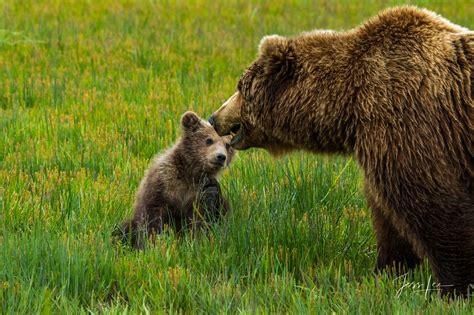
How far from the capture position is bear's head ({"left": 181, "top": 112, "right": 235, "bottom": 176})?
6.37 meters

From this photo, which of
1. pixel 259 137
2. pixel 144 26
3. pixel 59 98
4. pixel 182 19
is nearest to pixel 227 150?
pixel 259 137

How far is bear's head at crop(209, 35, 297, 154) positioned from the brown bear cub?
578 millimetres

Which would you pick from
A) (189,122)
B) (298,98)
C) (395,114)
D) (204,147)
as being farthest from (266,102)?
(189,122)

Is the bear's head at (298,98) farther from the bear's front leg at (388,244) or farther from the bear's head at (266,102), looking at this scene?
the bear's front leg at (388,244)

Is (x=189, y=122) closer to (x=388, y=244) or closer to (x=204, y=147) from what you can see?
(x=204, y=147)

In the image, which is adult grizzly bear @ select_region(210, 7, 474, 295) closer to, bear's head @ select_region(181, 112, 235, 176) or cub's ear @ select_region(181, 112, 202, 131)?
bear's head @ select_region(181, 112, 235, 176)

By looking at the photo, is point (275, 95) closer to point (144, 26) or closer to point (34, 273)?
point (34, 273)

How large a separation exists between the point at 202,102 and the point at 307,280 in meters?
4.31

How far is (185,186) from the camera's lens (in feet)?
21.0

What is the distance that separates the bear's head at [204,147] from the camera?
20.9 feet

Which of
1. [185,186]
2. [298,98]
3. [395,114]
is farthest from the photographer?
[185,186]

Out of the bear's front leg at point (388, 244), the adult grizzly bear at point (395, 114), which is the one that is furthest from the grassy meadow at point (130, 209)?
the adult grizzly bear at point (395, 114)

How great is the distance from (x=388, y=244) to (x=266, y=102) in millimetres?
1085

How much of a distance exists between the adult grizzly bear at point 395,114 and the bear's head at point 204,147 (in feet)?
3.33
